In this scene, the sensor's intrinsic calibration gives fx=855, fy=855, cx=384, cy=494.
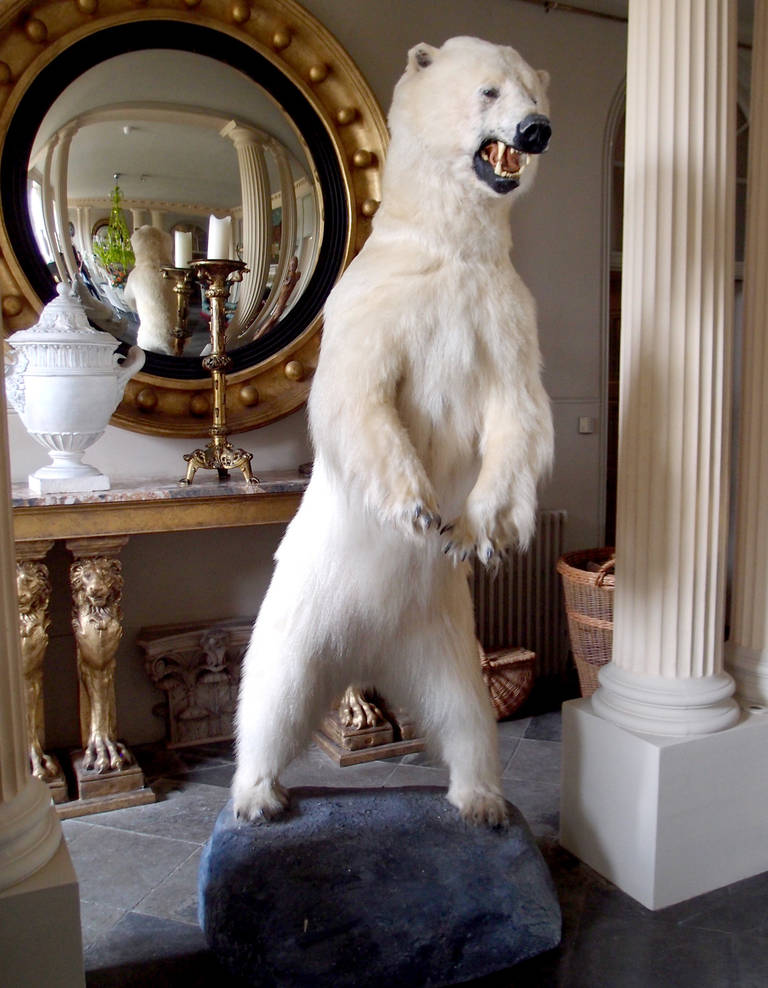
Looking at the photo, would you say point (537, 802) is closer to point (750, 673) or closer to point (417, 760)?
point (417, 760)

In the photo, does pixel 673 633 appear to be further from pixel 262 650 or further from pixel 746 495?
pixel 262 650

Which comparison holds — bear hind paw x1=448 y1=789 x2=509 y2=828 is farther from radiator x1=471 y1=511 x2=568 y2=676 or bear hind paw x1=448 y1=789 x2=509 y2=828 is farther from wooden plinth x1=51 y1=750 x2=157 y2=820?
radiator x1=471 y1=511 x2=568 y2=676

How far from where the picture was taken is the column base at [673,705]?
207 centimetres

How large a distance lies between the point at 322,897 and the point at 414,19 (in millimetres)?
3171

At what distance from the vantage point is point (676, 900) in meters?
2.08

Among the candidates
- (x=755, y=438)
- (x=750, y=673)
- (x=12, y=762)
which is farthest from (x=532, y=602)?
(x=12, y=762)

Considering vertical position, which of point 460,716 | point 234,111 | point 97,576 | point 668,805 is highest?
point 234,111

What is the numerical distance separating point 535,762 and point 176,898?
1.33m

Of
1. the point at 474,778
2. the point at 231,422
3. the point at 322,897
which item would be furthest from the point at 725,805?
Result: the point at 231,422

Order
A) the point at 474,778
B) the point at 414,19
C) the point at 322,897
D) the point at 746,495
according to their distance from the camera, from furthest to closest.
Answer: the point at 414,19 < the point at 746,495 < the point at 474,778 < the point at 322,897

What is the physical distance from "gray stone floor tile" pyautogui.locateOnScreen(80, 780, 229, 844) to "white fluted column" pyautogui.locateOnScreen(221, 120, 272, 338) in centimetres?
160

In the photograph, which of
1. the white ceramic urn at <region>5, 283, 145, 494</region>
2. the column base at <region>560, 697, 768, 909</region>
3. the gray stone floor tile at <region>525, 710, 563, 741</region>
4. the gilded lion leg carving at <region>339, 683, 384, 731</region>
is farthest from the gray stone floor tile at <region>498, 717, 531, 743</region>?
the white ceramic urn at <region>5, 283, 145, 494</region>

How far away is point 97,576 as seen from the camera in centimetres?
270

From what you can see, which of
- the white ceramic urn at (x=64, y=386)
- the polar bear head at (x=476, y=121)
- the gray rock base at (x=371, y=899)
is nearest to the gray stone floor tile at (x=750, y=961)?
the gray rock base at (x=371, y=899)
